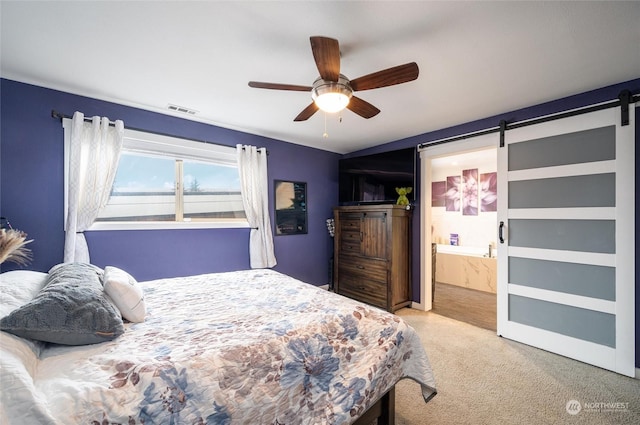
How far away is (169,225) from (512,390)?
139 inches

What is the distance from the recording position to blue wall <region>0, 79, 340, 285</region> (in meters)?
2.15

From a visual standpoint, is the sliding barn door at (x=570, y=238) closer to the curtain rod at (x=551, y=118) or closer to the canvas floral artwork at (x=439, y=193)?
the curtain rod at (x=551, y=118)

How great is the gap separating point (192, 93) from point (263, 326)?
2223 mm

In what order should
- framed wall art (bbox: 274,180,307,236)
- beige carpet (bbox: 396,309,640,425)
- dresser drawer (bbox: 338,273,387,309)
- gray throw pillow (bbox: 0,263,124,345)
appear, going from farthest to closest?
framed wall art (bbox: 274,180,307,236)
dresser drawer (bbox: 338,273,387,309)
beige carpet (bbox: 396,309,640,425)
gray throw pillow (bbox: 0,263,124,345)

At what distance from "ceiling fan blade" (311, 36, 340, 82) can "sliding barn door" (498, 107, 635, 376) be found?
2292 millimetres

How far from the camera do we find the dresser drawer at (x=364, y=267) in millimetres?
3490

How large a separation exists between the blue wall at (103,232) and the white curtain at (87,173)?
11 centimetres

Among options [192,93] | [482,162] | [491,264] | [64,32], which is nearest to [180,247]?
[192,93]

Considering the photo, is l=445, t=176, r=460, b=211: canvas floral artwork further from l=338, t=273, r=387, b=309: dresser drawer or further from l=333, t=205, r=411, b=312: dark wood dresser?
l=338, t=273, r=387, b=309: dresser drawer

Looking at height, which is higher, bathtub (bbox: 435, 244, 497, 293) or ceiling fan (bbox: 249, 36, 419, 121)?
ceiling fan (bbox: 249, 36, 419, 121)

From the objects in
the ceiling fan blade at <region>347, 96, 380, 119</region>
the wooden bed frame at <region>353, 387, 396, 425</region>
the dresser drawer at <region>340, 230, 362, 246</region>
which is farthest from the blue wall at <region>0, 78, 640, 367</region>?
the wooden bed frame at <region>353, 387, 396, 425</region>

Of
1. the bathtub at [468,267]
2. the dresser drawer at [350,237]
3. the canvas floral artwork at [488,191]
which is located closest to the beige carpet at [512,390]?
the dresser drawer at [350,237]

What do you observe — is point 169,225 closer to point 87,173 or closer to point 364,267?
point 87,173

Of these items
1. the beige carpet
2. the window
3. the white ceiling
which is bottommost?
the beige carpet
